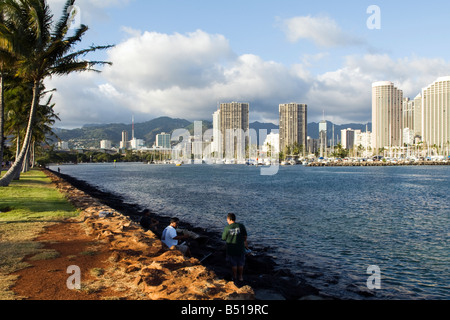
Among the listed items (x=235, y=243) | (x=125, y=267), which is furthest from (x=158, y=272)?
(x=235, y=243)

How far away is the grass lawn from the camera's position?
890cm

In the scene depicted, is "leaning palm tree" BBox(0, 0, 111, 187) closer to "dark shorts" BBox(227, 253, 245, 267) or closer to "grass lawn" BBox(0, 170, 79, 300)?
"grass lawn" BBox(0, 170, 79, 300)

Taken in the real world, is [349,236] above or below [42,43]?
below

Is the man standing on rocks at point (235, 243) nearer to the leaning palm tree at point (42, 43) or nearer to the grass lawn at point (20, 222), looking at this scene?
the grass lawn at point (20, 222)

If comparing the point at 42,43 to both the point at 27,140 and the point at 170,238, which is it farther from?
the point at 170,238

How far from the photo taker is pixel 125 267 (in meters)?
9.18

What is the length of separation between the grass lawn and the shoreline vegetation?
0.03m

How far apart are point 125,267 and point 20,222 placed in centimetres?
828

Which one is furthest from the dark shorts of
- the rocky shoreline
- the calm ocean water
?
the calm ocean water

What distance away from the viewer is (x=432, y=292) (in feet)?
38.4

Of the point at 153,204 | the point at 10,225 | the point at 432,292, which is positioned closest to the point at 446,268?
the point at 432,292
